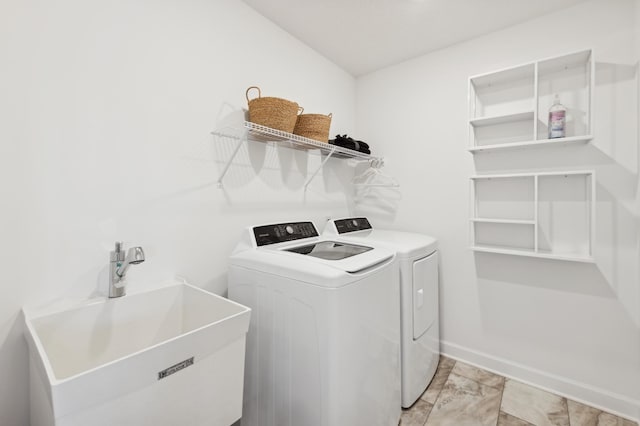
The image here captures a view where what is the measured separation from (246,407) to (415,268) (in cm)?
123

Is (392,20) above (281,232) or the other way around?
above

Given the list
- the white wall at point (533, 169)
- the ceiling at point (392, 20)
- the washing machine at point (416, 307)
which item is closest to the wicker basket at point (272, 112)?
the ceiling at point (392, 20)

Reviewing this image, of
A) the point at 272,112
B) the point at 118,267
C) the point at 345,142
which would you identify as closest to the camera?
the point at 118,267

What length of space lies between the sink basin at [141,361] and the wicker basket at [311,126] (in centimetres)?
119

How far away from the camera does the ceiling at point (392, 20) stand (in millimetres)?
1791

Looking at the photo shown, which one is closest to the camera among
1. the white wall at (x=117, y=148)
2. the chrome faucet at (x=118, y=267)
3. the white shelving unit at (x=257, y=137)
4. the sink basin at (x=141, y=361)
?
the sink basin at (x=141, y=361)

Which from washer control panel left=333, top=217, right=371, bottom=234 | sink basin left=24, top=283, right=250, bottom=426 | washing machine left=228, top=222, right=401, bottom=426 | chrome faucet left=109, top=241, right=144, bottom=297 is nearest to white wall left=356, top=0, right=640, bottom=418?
washer control panel left=333, top=217, right=371, bottom=234

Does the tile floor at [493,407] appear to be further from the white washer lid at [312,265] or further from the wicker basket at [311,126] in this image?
the wicker basket at [311,126]

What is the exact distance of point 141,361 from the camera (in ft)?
2.61

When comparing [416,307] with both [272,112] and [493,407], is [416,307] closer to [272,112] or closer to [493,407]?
[493,407]

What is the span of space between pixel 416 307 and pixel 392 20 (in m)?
1.94

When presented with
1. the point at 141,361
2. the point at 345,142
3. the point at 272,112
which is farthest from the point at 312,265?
the point at 345,142

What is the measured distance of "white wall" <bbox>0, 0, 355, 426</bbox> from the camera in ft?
3.31

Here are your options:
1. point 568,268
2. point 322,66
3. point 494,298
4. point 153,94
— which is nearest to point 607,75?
point 568,268
